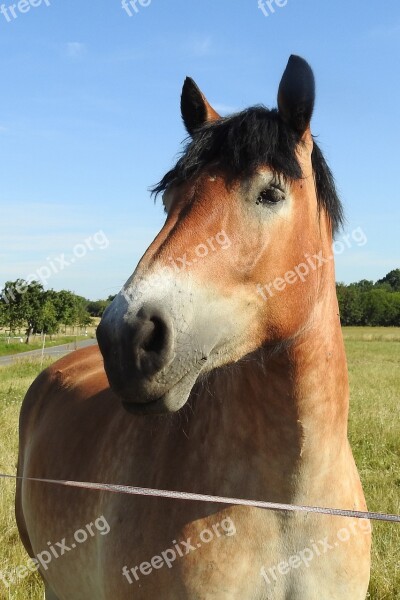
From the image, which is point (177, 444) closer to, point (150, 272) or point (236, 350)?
point (236, 350)

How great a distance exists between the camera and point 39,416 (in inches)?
179

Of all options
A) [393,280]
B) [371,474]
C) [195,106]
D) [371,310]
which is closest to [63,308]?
[371,310]

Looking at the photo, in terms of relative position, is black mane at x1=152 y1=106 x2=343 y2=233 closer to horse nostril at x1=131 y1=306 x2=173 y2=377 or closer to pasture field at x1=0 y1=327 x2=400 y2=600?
horse nostril at x1=131 y1=306 x2=173 y2=377

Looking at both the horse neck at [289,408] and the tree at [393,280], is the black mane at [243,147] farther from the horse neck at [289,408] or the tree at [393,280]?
the tree at [393,280]

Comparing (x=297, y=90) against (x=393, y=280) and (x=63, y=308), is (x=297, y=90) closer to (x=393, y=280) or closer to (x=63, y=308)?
(x=63, y=308)

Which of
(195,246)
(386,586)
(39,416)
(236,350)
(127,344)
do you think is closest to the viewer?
(127,344)

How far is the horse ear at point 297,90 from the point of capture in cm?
217

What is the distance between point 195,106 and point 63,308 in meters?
57.6

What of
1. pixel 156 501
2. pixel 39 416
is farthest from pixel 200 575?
pixel 39 416

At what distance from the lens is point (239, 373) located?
2.37 m

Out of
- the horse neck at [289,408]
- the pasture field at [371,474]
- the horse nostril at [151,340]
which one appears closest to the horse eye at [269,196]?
the horse neck at [289,408]

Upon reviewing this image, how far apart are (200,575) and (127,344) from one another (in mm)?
1020

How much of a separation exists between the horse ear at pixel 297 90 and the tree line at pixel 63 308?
30697mm

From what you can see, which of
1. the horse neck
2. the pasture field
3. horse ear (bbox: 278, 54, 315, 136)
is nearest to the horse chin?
the horse neck
